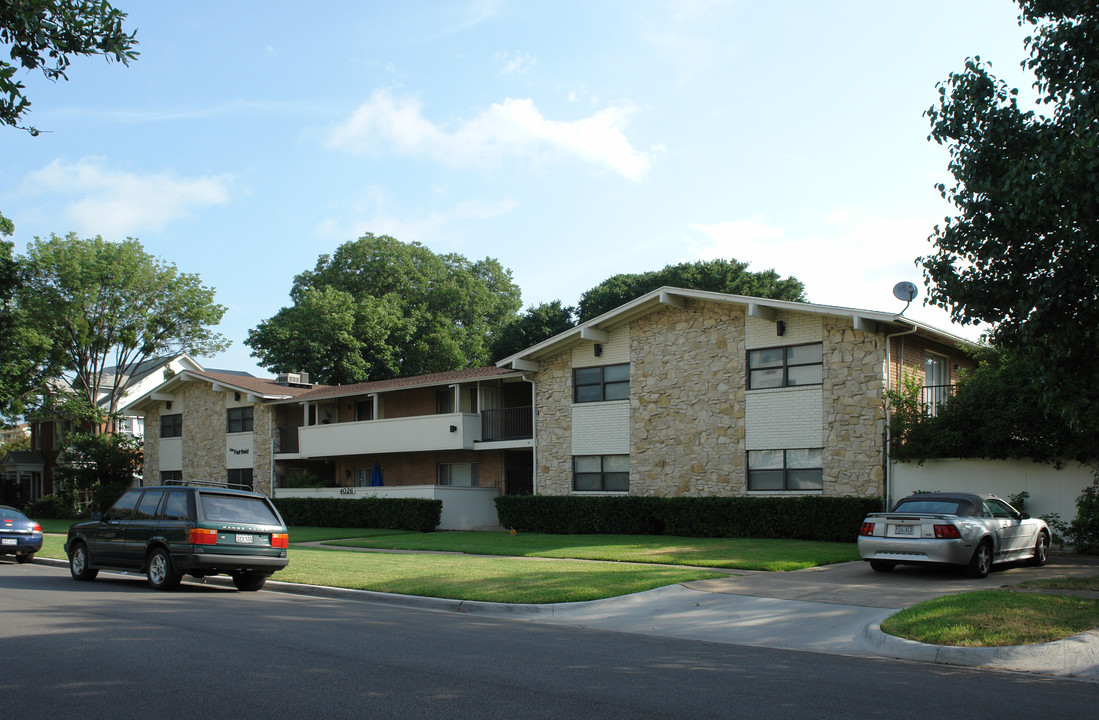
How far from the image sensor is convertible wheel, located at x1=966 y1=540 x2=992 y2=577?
1446 cm

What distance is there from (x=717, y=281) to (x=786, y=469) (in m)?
23.7

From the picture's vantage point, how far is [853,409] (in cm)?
2280

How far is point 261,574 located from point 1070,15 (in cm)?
1421

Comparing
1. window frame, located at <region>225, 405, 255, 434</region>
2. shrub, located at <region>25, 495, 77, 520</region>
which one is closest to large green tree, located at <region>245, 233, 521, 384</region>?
window frame, located at <region>225, 405, 255, 434</region>

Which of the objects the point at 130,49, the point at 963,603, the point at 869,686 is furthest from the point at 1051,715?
the point at 130,49

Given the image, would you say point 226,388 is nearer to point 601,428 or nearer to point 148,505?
point 601,428

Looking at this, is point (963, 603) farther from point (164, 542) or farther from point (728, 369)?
point (728, 369)

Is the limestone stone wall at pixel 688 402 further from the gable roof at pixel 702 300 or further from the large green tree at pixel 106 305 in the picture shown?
the large green tree at pixel 106 305

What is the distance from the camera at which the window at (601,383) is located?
27766mm

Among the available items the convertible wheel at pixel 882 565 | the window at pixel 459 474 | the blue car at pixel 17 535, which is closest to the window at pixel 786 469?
the convertible wheel at pixel 882 565

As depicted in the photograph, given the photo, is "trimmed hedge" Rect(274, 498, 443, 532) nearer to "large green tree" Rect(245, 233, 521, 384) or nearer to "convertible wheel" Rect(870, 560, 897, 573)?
"convertible wheel" Rect(870, 560, 897, 573)

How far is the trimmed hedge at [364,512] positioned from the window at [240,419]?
228 inches

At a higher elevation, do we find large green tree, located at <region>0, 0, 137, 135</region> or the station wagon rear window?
large green tree, located at <region>0, 0, 137, 135</region>

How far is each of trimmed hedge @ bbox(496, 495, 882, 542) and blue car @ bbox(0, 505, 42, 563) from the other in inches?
518
